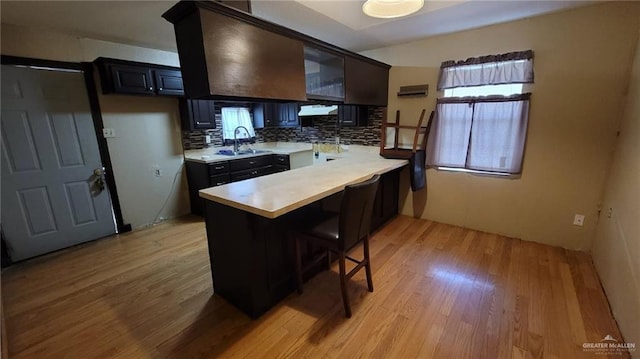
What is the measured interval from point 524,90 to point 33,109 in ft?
16.3

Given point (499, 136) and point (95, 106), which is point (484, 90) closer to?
point (499, 136)

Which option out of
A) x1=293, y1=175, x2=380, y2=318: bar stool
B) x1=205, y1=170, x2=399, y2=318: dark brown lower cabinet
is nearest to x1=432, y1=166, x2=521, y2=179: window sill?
x1=293, y1=175, x2=380, y2=318: bar stool

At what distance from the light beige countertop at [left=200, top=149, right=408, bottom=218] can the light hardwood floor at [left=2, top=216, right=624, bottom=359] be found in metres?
0.82

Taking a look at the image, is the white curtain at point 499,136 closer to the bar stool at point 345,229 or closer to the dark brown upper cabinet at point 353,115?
the dark brown upper cabinet at point 353,115

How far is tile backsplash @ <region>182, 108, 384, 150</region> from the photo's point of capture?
3.72 metres

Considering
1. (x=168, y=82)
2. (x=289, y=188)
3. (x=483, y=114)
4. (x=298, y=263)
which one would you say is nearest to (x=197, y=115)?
(x=168, y=82)

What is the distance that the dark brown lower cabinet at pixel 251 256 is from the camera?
5.51 feet

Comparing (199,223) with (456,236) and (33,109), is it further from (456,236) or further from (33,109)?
(456,236)

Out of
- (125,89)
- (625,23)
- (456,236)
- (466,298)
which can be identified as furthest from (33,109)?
(625,23)

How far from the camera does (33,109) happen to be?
8.44 ft

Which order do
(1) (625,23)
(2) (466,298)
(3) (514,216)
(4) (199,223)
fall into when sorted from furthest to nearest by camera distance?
(4) (199,223)
(3) (514,216)
(1) (625,23)
(2) (466,298)

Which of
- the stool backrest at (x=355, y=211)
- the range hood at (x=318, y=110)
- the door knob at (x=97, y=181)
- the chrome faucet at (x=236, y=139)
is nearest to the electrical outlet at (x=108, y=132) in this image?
the door knob at (x=97, y=181)

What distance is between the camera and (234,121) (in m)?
→ 4.36

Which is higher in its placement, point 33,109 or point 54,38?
point 54,38
